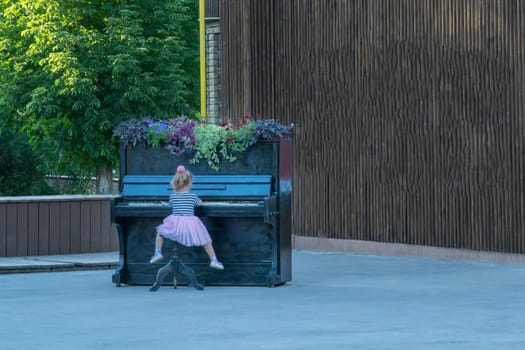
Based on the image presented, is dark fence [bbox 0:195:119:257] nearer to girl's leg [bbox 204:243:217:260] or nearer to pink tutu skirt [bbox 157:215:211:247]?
pink tutu skirt [bbox 157:215:211:247]

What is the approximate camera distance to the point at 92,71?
187 feet

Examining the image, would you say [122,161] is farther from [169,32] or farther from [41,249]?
[169,32]

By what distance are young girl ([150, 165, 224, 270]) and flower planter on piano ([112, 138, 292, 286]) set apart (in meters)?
0.30

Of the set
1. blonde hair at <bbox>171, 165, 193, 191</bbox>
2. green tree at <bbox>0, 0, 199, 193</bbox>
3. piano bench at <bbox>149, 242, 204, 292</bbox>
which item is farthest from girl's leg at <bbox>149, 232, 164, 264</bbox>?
green tree at <bbox>0, 0, 199, 193</bbox>

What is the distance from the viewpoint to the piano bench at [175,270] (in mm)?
18297

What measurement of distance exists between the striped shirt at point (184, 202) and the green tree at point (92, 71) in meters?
37.2

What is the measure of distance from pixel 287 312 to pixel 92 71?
42473mm

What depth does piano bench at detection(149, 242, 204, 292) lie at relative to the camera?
18297mm

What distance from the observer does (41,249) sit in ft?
77.0

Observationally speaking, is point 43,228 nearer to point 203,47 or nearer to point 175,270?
point 175,270

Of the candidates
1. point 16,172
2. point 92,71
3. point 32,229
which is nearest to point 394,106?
point 32,229

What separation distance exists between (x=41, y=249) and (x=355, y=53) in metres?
6.59

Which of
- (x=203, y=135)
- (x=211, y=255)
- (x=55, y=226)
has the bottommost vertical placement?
(x=211, y=255)

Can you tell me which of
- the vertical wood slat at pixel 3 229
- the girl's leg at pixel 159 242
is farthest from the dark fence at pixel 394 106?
the girl's leg at pixel 159 242
